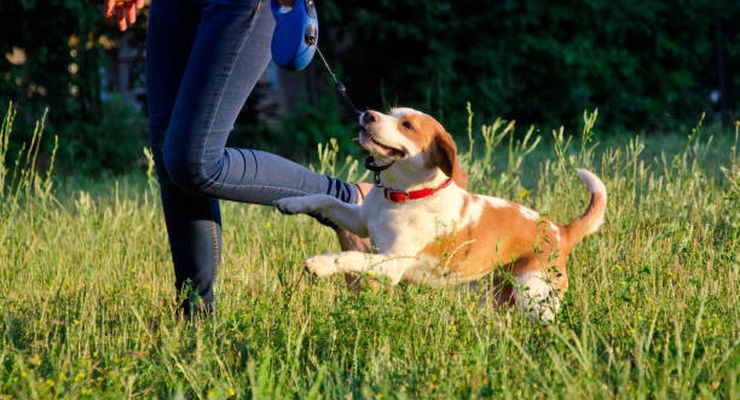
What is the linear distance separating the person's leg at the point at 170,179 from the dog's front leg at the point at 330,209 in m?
0.33

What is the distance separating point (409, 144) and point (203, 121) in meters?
0.83

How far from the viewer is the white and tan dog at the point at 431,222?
402 cm

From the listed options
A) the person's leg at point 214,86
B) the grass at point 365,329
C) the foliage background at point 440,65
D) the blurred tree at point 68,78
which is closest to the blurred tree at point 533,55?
the foliage background at point 440,65

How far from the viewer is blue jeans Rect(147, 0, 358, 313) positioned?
370 centimetres

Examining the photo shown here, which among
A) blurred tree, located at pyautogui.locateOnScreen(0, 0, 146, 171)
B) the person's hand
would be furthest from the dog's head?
blurred tree, located at pyautogui.locateOnScreen(0, 0, 146, 171)

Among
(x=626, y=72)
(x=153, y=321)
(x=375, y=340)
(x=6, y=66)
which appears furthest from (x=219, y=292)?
(x=626, y=72)

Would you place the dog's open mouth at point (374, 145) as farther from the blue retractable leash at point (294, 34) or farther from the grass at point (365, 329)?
the grass at point (365, 329)

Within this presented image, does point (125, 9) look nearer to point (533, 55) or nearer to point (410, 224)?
point (410, 224)

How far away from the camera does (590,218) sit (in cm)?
454

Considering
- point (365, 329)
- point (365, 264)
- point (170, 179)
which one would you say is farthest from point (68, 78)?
point (365, 329)

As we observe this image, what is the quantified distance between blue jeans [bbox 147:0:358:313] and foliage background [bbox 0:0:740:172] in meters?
5.87

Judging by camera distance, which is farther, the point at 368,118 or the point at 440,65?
the point at 440,65

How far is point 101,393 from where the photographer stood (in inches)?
122

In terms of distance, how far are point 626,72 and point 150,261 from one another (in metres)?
8.63
